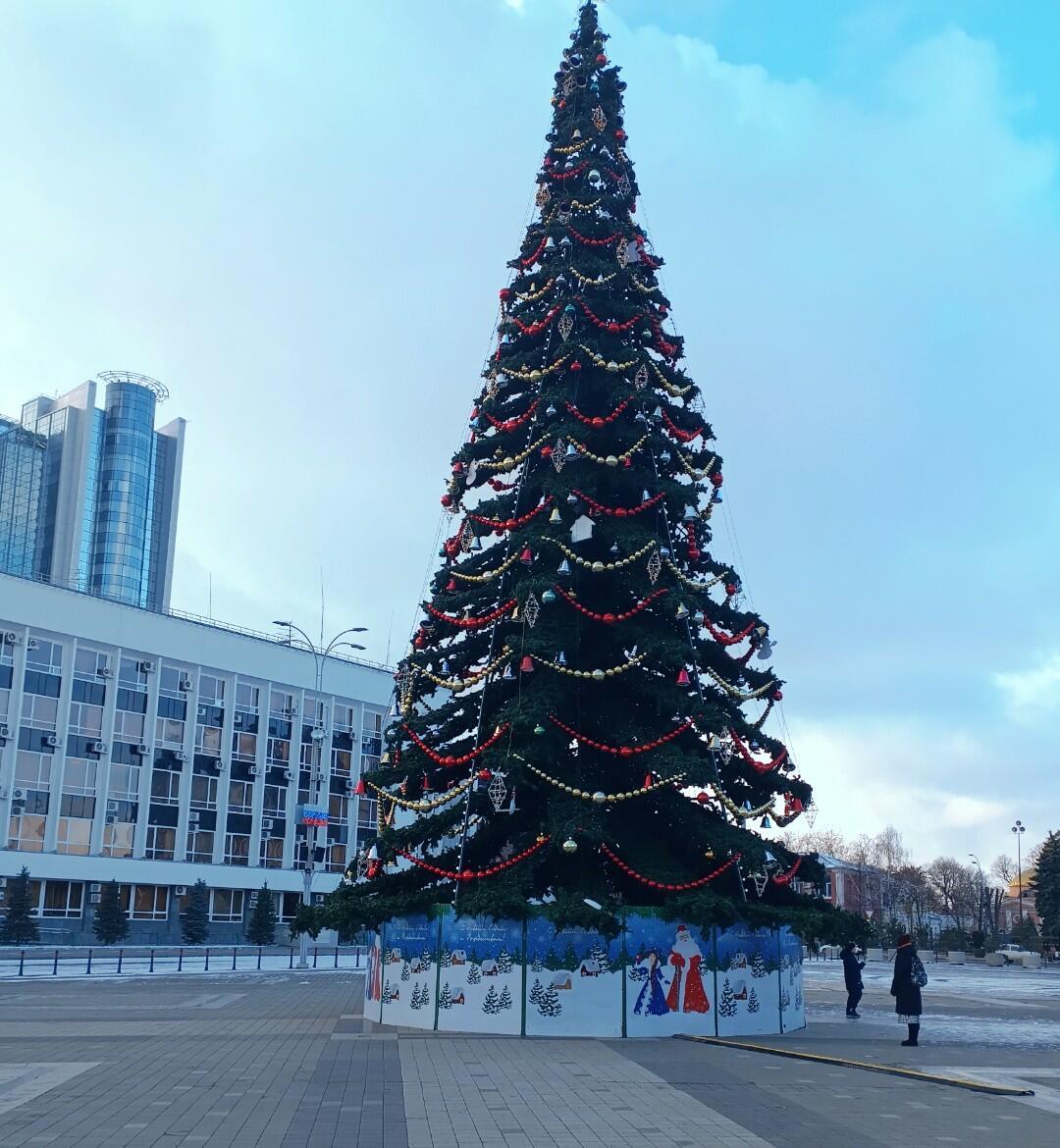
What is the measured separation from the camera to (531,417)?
24.0 meters

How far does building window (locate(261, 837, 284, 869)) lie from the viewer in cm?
7062

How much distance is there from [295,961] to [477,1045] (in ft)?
100

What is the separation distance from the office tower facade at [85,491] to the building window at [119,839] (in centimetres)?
7099

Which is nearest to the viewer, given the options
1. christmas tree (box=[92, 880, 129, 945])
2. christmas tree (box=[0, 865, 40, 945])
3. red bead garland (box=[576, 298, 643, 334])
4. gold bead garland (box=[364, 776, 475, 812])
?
gold bead garland (box=[364, 776, 475, 812])

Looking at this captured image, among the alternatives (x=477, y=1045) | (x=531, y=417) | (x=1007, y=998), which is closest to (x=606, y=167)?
(x=531, y=417)

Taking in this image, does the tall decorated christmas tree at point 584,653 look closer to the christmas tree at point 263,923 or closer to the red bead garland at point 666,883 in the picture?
the red bead garland at point 666,883

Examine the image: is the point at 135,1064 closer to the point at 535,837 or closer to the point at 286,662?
the point at 535,837

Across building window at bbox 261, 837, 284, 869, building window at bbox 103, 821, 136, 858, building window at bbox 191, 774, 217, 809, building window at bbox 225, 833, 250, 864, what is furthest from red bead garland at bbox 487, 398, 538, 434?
building window at bbox 261, 837, 284, 869

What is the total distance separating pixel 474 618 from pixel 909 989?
9.84 metres

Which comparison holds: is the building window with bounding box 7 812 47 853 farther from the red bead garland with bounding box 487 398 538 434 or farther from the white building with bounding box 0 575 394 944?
the red bead garland with bounding box 487 398 538 434

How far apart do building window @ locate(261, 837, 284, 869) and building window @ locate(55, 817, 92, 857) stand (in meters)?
11.6

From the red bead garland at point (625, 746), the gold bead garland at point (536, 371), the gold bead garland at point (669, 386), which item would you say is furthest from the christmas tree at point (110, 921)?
the gold bead garland at point (669, 386)

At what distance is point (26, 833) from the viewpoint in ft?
195

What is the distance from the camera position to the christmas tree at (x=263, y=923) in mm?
64938
